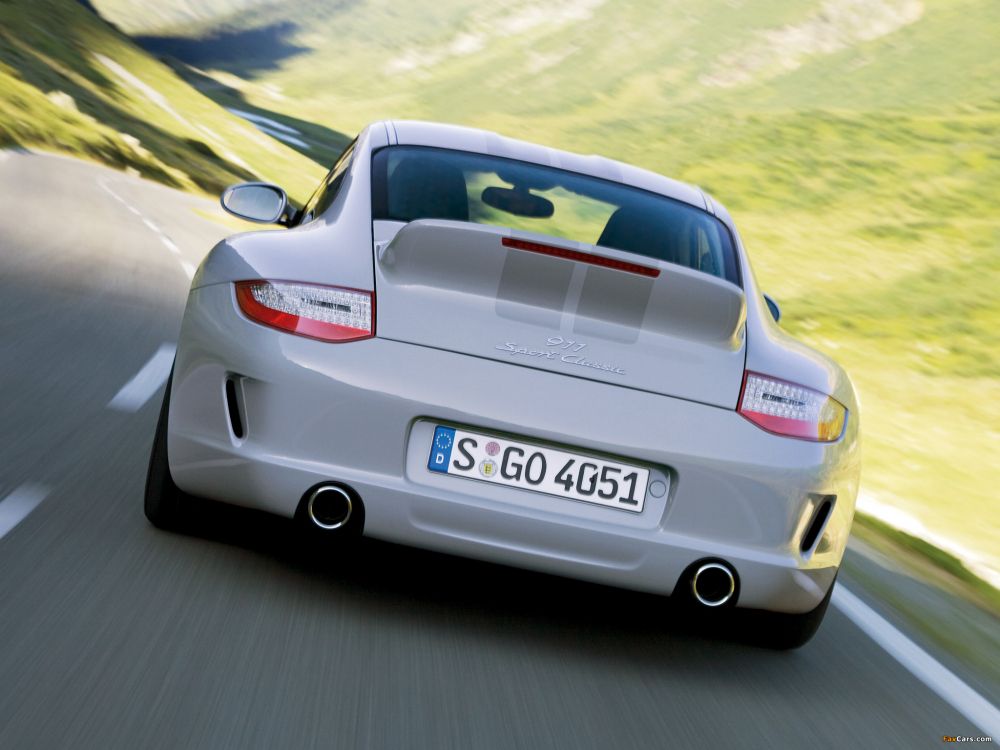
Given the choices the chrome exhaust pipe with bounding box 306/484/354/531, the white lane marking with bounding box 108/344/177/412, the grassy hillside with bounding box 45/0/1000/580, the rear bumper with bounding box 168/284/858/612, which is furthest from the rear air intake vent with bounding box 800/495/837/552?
the grassy hillside with bounding box 45/0/1000/580

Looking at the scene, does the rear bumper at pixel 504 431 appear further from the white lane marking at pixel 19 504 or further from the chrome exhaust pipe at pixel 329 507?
the white lane marking at pixel 19 504

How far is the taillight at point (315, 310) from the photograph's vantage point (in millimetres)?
3643

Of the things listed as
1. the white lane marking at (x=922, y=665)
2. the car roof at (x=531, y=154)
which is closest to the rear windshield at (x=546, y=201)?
the car roof at (x=531, y=154)

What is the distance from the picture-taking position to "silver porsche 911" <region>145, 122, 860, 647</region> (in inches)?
141

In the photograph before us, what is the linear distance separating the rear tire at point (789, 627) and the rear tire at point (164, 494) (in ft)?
5.90

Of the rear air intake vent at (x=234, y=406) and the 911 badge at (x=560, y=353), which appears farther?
the rear air intake vent at (x=234, y=406)

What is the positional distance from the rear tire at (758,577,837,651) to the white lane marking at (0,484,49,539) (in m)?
2.33

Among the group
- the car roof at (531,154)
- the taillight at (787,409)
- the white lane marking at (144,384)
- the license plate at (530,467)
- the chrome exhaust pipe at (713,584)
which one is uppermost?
the car roof at (531,154)

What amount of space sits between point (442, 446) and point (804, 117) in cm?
7250

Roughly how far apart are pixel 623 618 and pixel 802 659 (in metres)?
0.58

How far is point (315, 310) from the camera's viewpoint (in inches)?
145

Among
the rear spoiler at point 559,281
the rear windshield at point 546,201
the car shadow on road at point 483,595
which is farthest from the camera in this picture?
the rear windshield at point 546,201

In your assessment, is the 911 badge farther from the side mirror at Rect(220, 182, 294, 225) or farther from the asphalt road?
the side mirror at Rect(220, 182, 294, 225)

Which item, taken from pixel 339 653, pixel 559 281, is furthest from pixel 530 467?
pixel 339 653
